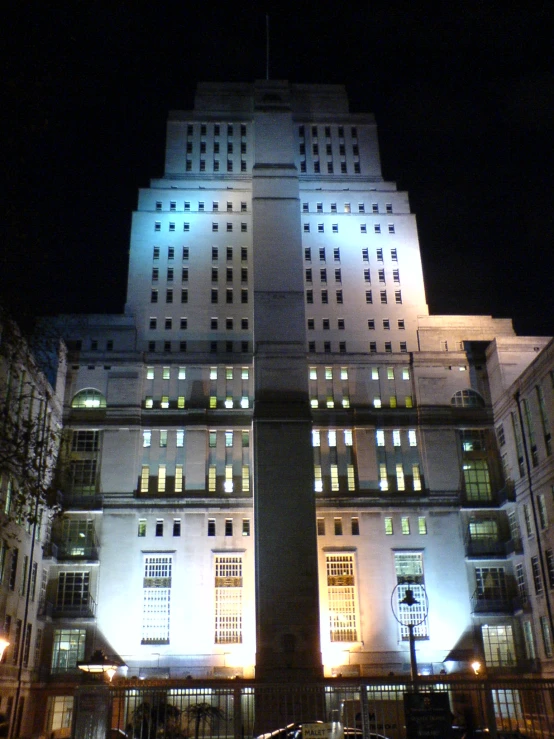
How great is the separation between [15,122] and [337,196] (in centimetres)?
5766

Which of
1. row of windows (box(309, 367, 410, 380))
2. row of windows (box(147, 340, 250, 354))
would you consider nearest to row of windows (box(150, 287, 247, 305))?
row of windows (box(147, 340, 250, 354))

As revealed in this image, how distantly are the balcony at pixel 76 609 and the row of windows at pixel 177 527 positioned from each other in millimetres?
6255

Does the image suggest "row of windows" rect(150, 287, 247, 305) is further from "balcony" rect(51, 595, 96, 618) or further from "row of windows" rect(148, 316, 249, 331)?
"balcony" rect(51, 595, 96, 618)

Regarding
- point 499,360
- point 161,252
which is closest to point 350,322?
point 499,360

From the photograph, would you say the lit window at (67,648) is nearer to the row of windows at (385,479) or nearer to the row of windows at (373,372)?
the row of windows at (385,479)

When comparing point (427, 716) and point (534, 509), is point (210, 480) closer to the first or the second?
point (534, 509)

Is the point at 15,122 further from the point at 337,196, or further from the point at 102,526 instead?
the point at 337,196

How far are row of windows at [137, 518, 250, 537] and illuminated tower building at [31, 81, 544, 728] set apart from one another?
0.12m

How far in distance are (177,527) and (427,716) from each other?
46.0 meters

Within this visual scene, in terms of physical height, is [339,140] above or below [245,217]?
above

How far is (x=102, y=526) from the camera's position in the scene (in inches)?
2325

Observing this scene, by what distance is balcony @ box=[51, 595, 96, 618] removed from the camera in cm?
5481

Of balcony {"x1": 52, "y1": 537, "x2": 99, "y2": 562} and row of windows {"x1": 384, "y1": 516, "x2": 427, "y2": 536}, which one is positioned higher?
row of windows {"x1": 384, "y1": 516, "x2": 427, "y2": 536}

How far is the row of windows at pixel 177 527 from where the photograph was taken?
5950 centimetres
